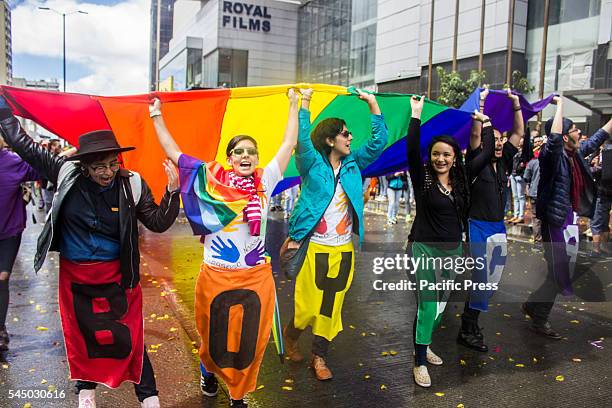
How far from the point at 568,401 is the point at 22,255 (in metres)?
8.46

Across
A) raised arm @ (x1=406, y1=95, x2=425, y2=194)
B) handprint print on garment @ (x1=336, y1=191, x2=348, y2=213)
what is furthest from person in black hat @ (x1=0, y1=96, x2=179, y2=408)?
raised arm @ (x1=406, y1=95, x2=425, y2=194)

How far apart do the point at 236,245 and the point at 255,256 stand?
0.15 meters

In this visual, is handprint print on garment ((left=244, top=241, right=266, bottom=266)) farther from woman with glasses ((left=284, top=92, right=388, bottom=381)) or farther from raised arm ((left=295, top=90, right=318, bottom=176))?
raised arm ((left=295, top=90, right=318, bottom=176))

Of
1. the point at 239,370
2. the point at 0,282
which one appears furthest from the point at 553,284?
the point at 0,282

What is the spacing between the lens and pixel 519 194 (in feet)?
42.2

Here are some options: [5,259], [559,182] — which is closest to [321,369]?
[5,259]

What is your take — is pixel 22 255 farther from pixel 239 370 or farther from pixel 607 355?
pixel 607 355

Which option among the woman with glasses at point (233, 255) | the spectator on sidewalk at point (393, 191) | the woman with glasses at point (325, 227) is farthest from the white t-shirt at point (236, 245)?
the spectator on sidewalk at point (393, 191)

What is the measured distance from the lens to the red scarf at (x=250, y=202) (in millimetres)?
3193

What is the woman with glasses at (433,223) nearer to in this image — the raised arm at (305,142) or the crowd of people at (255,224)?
the crowd of people at (255,224)

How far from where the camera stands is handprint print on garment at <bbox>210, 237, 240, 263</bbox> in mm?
3252

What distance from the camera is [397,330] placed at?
17.2 feet

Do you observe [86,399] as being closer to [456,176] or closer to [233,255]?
[233,255]

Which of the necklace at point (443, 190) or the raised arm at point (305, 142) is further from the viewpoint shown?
the necklace at point (443, 190)
